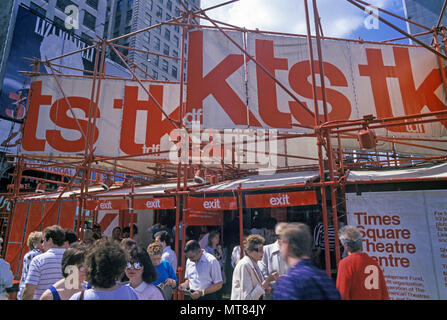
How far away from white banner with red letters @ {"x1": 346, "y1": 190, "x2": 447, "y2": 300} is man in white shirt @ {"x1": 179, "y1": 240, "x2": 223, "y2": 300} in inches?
105

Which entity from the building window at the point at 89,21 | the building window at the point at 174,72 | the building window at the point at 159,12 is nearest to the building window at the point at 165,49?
the building window at the point at 174,72

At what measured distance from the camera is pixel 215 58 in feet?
27.3

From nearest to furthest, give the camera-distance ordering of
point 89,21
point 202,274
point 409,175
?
point 202,274
point 409,175
point 89,21

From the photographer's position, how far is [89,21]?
3294 cm

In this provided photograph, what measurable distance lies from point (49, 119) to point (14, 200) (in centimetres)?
383

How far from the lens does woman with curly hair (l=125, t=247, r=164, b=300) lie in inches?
128

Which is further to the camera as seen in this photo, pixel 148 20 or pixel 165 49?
pixel 165 49

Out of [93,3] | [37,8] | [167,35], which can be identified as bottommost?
[37,8]

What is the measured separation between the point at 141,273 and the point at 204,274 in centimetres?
173

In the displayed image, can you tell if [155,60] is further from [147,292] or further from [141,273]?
[147,292]

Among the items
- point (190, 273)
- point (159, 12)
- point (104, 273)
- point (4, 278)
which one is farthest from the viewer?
point (159, 12)

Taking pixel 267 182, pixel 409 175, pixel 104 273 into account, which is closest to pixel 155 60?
pixel 267 182

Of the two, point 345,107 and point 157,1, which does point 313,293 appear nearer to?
point 345,107
